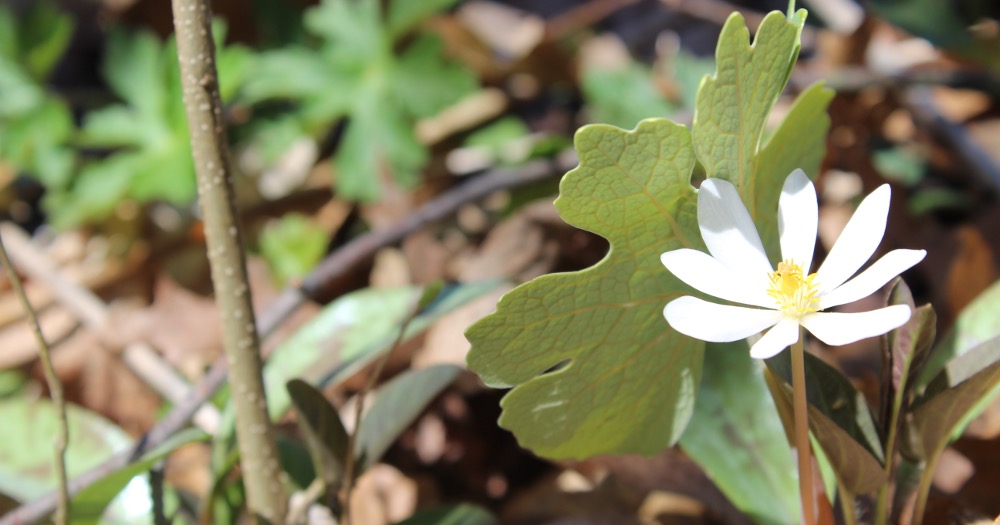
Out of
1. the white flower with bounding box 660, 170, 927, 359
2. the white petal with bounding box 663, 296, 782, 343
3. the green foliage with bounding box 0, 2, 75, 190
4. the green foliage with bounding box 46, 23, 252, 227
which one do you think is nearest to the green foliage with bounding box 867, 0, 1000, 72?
the white flower with bounding box 660, 170, 927, 359

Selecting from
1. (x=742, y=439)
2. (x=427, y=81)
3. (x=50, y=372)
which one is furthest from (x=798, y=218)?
(x=427, y=81)

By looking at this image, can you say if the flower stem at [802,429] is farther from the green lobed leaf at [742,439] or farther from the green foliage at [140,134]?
the green foliage at [140,134]

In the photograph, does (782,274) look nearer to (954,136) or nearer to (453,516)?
(453,516)

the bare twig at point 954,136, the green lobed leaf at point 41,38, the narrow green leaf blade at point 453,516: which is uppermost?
the green lobed leaf at point 41,38

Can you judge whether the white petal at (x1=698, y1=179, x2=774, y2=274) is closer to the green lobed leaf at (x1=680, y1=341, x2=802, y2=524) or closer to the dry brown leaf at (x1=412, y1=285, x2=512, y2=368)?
the green lobed leaf at (x1=680, y1=341, x2=802, y2=524)

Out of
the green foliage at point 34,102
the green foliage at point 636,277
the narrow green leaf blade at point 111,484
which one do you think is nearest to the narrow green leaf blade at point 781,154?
the green foliage at point 636,277
